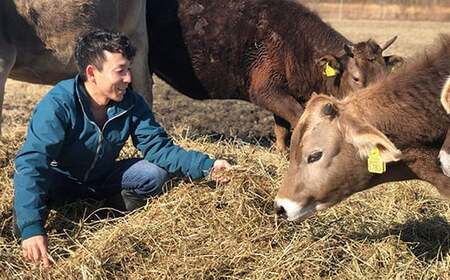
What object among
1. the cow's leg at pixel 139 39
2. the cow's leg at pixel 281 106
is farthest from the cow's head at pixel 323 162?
the cow's leg at pixel 139 39

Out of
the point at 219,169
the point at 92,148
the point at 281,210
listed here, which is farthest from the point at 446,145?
the point at 92,148

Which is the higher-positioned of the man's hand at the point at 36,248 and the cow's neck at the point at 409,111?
the cow's neck at the point at 409,111

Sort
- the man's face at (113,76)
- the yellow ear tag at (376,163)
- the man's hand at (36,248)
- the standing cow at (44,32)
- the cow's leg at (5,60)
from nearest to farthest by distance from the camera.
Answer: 1. the man's hand at (36,248)
2. the yellow ear tag at (376,163)
3. the man's face at (113,76)
4. the cow's leg at (5,60)
5. the standing cow at (44,32)

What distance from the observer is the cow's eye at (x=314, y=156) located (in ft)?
16.9

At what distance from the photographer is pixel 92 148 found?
5152 mm

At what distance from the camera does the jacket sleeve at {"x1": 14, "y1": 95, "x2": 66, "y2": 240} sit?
15.2 ft

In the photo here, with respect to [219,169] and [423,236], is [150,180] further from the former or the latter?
[423,236]

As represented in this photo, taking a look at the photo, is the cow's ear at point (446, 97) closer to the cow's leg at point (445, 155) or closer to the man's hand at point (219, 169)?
the cow's leg at point (445, 155)

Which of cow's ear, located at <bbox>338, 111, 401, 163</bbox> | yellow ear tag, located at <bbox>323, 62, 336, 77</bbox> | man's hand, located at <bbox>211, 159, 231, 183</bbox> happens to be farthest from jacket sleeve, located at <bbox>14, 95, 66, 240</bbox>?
yellow ear tag, located at <bbox>323, 62, 336, 77</bbox>

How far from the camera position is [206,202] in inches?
207

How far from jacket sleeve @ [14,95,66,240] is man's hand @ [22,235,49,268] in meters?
0.03

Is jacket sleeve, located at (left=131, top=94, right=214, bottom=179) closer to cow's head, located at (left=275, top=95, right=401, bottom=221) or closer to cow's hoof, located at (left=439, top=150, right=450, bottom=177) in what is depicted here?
cow's head, located at (left=275, top=95, right=401, bottom=221)

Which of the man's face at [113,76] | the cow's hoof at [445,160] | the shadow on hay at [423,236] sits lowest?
the shadow on hay at [423,236]

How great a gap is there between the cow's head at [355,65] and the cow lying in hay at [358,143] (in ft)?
10.4
